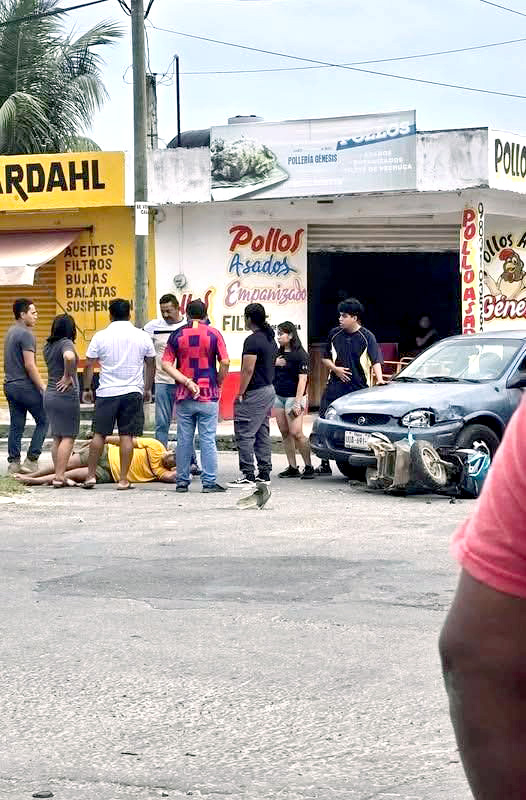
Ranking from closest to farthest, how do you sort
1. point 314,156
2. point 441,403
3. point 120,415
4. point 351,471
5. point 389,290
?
point 441,403, point 120,415, point 351,471, point 314,156, point 389,290

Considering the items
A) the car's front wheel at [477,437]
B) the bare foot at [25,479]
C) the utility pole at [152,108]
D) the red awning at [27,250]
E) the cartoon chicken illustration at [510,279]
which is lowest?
the bare foot at [25,479]

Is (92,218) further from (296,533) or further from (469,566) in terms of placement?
(469,566)

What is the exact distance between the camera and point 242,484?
1366 centimetres

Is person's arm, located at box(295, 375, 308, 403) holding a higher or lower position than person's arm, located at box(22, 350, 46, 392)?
lower

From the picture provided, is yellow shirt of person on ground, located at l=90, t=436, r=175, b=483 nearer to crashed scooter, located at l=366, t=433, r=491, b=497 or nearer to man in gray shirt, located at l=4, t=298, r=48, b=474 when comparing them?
man in gray shirt, located at l=4, t=298, r=48, b=474

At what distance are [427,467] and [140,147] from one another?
8.82 m

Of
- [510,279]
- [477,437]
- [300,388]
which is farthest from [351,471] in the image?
[510,279]

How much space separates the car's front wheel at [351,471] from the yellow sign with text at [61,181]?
8.63m

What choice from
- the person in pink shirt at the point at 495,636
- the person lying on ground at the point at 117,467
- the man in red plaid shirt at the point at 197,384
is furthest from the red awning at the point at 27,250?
the person in pink shirt at the point at 495,636

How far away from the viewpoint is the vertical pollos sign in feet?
67.2

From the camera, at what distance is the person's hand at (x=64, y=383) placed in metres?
13.3

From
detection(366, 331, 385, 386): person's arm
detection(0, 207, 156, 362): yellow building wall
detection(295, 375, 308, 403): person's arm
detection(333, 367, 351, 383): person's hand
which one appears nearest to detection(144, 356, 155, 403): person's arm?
detection(295, 375, 308, 403): person's arm

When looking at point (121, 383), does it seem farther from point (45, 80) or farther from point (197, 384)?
point (45, 80)

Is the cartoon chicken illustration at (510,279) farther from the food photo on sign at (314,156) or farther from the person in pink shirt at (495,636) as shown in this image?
the person in pink shirt at (495,636)
